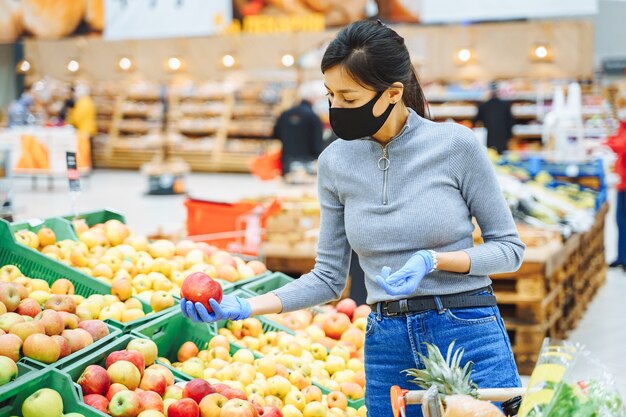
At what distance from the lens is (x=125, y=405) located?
2.31 meters

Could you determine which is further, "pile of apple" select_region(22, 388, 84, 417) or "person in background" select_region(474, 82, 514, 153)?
"person in background" select_region(474, 82, 514, 153)

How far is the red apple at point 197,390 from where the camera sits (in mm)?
2479

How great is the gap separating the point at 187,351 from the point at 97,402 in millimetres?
785

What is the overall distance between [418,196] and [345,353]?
153 cm

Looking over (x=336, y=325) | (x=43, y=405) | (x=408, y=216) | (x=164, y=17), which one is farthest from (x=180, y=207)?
(x=408, y=216)

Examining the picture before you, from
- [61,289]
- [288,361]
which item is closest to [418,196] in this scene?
[288,361]

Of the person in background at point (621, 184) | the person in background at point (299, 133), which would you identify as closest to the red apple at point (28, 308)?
the person in background at point (621, 184)

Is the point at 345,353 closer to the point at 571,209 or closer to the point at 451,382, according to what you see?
the point at 451,382

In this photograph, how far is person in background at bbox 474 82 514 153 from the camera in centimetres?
1288

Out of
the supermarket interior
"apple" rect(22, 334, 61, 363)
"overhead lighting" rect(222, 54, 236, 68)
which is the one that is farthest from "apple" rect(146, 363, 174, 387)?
"overhead lighting" rect(222, 54, 236, 68)

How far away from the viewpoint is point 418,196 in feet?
6.68

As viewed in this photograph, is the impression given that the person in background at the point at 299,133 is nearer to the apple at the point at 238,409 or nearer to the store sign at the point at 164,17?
the store sign at the point at 164,17

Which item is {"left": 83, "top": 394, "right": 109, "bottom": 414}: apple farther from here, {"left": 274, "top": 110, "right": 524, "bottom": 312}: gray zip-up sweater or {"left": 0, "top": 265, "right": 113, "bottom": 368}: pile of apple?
{"left": 274, "top": 110, "right": 524, "bottom": 312}: gray zip-up sweater

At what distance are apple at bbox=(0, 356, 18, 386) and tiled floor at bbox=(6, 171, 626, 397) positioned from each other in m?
1.50
